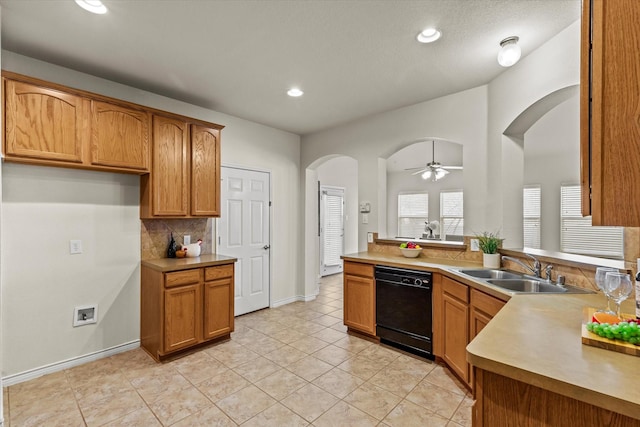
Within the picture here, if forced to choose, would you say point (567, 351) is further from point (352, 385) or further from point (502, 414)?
point (352, 385)

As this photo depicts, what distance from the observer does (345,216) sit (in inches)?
283

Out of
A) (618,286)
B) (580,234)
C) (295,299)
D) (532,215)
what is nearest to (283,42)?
(618,286)

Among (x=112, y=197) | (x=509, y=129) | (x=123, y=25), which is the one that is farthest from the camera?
(x=112, y=197)

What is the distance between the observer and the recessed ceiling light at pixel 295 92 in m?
3.27

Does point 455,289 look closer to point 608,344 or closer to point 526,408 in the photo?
point 608,344

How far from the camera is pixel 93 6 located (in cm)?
196

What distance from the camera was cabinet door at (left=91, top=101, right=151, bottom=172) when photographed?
2.69 meters

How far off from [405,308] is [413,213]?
4856 millimetres

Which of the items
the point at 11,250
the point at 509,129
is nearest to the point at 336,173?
the point at 509,129

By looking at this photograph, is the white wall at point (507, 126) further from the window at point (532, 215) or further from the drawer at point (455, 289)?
the window at point (532, 215)

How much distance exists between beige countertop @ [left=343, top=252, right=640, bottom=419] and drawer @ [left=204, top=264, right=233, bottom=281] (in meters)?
2.59

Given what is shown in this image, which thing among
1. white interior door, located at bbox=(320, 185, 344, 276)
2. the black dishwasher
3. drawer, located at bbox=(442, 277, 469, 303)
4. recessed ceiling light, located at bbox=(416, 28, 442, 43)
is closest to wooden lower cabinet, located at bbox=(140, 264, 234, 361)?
the black dishwasher

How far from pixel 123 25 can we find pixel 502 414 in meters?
3.02

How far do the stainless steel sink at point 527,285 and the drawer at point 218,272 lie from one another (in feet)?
8.05
